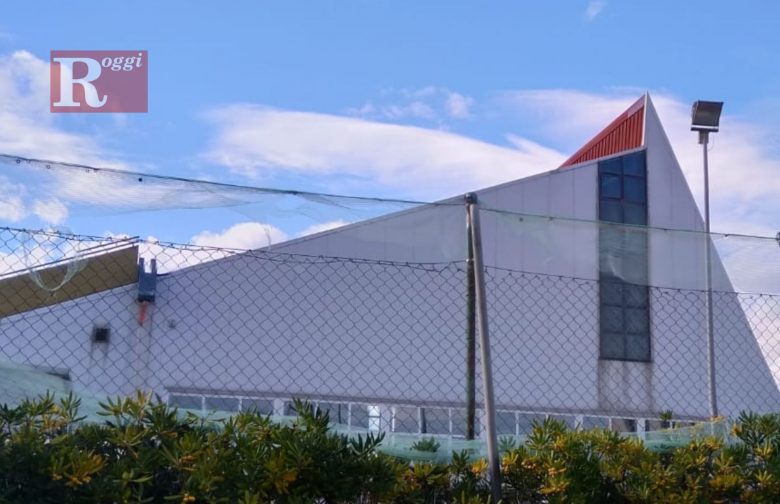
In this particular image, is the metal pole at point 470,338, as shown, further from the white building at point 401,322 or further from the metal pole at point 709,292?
the metal pole at point 709,292

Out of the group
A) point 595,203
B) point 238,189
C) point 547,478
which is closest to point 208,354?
point 238,189

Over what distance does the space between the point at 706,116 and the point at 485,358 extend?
30.7 feet

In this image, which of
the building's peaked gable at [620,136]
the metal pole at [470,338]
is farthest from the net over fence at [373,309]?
the building's peaked gable at [620,136]

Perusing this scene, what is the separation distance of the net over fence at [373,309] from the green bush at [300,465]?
31cm

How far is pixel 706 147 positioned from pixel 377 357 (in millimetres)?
7324

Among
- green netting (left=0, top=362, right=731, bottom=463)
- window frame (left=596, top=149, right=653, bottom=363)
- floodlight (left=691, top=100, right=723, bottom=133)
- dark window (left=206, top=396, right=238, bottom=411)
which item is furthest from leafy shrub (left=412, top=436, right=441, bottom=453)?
floodlight (left=691, top=100, right=723, bottom=133)

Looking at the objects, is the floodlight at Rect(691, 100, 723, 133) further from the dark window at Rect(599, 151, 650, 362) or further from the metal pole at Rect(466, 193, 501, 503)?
the metal pole at Rect(466, 193, 501, 503)

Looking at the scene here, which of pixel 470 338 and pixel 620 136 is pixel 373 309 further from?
pixel 620 136

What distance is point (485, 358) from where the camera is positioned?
4391 mm

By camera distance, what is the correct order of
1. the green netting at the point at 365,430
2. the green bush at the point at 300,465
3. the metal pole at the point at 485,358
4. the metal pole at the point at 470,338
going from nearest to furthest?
1. the green bush at the point at 300,465
2. the green netting at the point at 365,430
3. the metal pole at the point at 485,358
4. the metal pole at the point at 470,338

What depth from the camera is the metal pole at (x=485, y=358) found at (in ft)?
14.0

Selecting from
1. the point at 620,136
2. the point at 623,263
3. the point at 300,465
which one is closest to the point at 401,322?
the point at 623,263

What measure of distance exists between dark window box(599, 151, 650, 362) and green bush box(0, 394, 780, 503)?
98 cm

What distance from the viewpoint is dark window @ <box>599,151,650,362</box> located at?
16.9 feet
